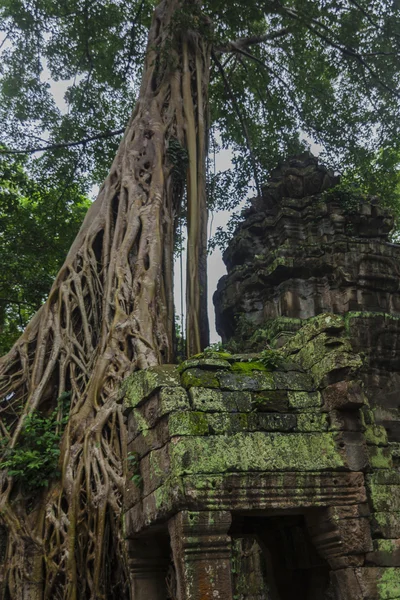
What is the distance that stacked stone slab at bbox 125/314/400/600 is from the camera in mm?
3102

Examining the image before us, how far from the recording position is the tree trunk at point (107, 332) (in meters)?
4.78

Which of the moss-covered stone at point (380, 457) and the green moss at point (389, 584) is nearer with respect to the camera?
the green moss at point (389, 584)

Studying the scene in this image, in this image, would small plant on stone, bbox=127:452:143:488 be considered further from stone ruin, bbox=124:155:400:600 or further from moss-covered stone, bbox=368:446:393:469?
moss-covered stone, bbox=368:446:393:469

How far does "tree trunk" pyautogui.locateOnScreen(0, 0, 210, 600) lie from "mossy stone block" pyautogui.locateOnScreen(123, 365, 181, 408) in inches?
28.2

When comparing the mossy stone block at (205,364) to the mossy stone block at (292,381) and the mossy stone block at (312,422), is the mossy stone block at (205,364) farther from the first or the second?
the mossy stone block at (312,422)

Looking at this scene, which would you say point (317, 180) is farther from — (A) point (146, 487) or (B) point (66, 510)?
(A) point (146, 487)

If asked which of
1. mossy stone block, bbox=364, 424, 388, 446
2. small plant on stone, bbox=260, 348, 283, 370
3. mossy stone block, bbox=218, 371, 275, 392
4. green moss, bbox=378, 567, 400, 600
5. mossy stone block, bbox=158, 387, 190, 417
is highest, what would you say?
small plant on stone, bbox=260, 348, 283, 370

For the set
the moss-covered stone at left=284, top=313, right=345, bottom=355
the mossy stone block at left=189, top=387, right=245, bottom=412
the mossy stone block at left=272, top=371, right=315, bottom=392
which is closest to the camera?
the mossy stone block at left=189, top=387, right=245, bottom=412

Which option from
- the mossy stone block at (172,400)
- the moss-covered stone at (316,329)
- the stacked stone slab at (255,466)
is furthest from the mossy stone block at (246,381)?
the moss-covered stone at (316,329)

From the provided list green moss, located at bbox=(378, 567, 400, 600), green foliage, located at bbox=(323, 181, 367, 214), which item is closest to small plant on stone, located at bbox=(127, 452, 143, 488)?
green moss, located at bbox=(378, 567, 400, 600)

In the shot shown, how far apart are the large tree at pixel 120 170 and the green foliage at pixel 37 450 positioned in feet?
0.08

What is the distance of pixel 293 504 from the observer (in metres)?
3.22

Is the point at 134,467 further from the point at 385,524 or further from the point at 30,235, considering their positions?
the point at 30,235

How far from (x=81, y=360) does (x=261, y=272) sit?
3535 millimetres
